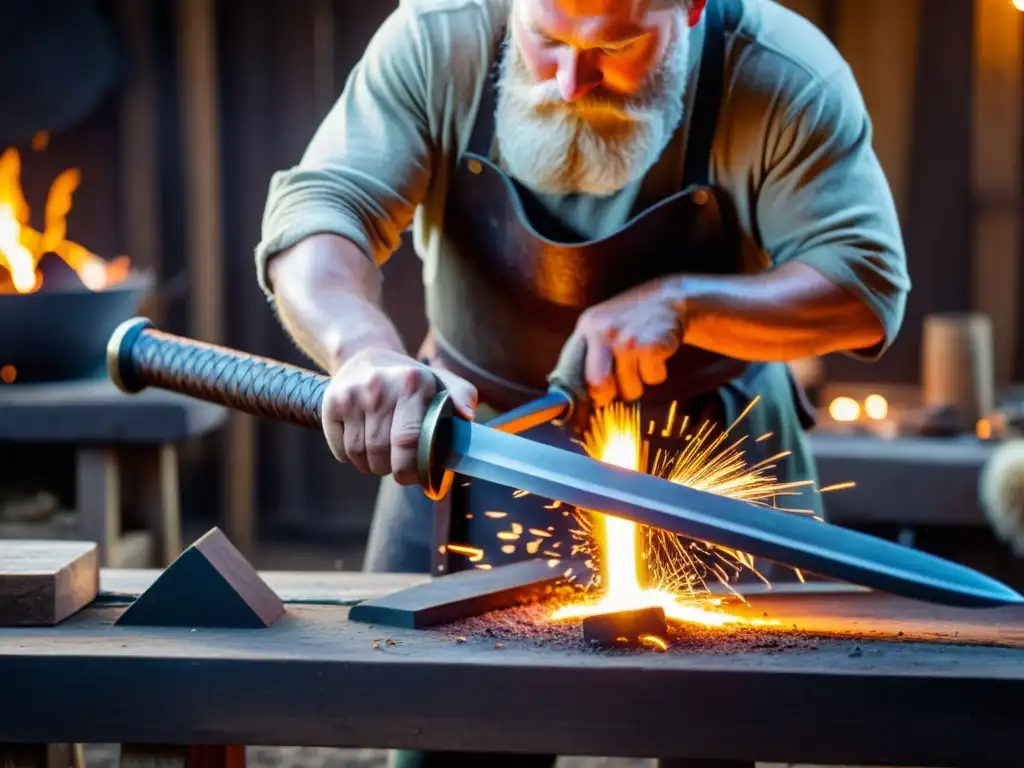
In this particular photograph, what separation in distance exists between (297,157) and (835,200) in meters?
3.34

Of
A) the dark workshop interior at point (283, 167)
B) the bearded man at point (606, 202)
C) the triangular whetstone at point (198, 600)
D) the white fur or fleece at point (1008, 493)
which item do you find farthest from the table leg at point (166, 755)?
the dark workshop interior at point (283, 167)

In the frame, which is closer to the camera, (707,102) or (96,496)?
(707,102)

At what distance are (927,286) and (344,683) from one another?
3.81m

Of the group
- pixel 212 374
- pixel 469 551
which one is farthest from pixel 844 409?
pixel 212 374

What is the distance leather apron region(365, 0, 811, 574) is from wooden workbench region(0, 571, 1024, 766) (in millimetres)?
564

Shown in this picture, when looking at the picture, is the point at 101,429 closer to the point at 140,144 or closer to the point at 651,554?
the point at 651,554

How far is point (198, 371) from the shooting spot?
179 centimetres

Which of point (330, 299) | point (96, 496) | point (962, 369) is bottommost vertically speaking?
point (96, 496)

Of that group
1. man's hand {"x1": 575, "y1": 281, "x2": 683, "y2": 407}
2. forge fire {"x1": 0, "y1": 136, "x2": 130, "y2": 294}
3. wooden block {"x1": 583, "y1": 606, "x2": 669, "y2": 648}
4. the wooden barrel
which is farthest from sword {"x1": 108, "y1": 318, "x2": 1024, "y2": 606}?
the wooden barrel

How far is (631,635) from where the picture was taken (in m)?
1.58

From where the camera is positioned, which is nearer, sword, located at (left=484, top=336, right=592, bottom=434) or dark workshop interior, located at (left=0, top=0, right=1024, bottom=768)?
sword, located at (left=484, top=336, right=592, bottom=434)

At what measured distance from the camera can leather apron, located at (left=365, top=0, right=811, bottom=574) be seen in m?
2.07

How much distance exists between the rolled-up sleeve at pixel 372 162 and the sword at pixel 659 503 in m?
0.32

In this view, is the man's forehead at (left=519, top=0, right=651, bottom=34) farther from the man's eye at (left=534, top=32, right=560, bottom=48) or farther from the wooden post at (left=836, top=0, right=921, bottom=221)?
the wooden post at (left=836, top=0, right=921, bottom=221)
